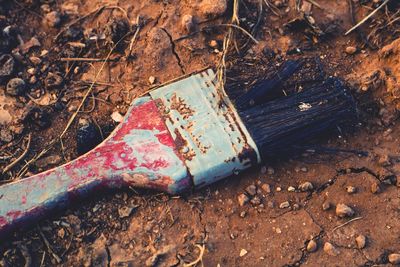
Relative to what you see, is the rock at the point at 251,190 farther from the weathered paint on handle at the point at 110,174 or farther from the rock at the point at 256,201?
the weathered paint on handle at the point at 110,174

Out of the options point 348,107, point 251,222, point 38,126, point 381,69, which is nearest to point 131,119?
point 38,126

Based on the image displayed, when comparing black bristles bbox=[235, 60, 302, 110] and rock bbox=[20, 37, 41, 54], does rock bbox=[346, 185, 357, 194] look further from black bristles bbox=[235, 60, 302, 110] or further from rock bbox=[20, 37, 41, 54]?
rock bbox=[20, 37, 41, 54]

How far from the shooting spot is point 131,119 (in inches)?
85.4

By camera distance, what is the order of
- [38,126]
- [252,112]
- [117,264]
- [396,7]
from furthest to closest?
[396,7], [38,126], [252,112], [117,264]

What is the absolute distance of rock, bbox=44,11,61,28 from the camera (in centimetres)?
261

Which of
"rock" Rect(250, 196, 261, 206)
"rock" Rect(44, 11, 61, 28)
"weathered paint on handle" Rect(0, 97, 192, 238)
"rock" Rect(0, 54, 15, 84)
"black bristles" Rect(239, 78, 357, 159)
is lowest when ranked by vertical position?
"rock" Rect(250, 196, 261, 206)

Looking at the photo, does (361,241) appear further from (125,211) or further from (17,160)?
(17,160)

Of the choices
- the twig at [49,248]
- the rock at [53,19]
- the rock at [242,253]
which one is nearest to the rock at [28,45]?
the rock at [53,19]

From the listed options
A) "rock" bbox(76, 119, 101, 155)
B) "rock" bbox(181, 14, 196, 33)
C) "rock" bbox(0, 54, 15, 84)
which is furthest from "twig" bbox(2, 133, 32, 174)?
"rock" bbox(181, 14, 196, 33)

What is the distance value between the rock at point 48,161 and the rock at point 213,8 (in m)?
1.02

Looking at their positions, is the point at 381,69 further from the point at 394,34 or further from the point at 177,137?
the point at 177,137

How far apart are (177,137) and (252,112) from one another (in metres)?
0.36

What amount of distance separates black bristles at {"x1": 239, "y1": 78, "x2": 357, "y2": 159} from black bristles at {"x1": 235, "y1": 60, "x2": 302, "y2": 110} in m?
0.05

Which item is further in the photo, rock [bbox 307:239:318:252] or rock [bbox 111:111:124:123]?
rock [bbox 111:111:124:123]
